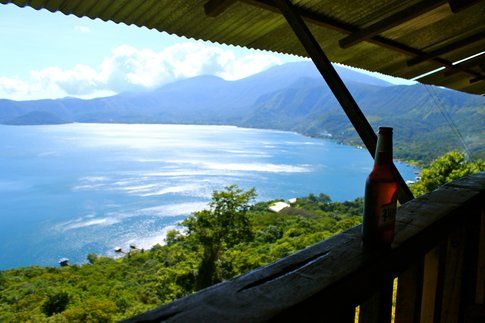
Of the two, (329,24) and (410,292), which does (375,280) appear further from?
(329,24)

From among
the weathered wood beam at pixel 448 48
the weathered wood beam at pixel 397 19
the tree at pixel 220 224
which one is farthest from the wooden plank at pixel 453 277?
the tree at pixel 220 224

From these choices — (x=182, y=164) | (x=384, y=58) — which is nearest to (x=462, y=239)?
(x=384, y=58)

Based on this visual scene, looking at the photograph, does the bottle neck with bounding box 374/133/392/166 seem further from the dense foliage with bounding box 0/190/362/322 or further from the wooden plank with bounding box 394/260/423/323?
the dense foliage with bounding box 0/190/362/322

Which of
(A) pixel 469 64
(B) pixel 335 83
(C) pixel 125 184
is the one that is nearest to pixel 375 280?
(B) pixel 335 83

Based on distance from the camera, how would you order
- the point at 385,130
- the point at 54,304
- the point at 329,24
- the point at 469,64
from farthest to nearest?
the point at 54,304, the point at 469,64, the point at 329,24, the point at 385,130

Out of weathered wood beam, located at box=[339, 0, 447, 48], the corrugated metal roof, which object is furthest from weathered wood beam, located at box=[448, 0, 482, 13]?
weathered wood beam, located at box=[339, 0, 447, 48]
